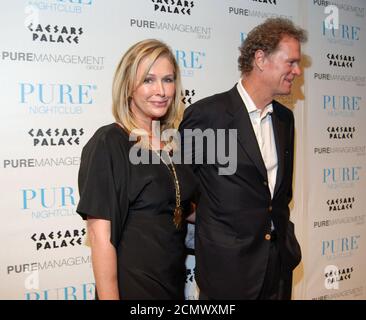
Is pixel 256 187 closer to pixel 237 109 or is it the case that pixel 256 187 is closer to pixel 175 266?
pixel 237 109

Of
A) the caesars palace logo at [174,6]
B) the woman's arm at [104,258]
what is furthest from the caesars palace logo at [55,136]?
the caesars palace logo at [174,6]

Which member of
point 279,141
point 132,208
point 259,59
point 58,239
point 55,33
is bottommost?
point 58,239

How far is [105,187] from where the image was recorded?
49.9 inches

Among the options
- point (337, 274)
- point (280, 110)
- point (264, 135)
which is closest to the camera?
point (264, 135)

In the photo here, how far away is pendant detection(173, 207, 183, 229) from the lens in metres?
1.42

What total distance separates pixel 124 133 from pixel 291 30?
0.99 metres

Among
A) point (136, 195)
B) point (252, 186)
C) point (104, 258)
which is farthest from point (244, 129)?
point (104, 258)

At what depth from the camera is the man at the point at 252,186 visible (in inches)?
65.3

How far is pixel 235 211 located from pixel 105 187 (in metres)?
0.64

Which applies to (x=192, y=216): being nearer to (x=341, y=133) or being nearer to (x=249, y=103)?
(x=249, y=103)

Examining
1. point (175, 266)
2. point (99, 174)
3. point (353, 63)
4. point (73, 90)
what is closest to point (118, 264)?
point (175, 266)

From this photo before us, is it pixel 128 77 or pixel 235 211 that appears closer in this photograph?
pixel 128 77

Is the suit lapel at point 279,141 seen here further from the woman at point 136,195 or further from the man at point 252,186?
the woman at point 136,195

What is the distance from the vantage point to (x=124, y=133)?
53.7 inches
